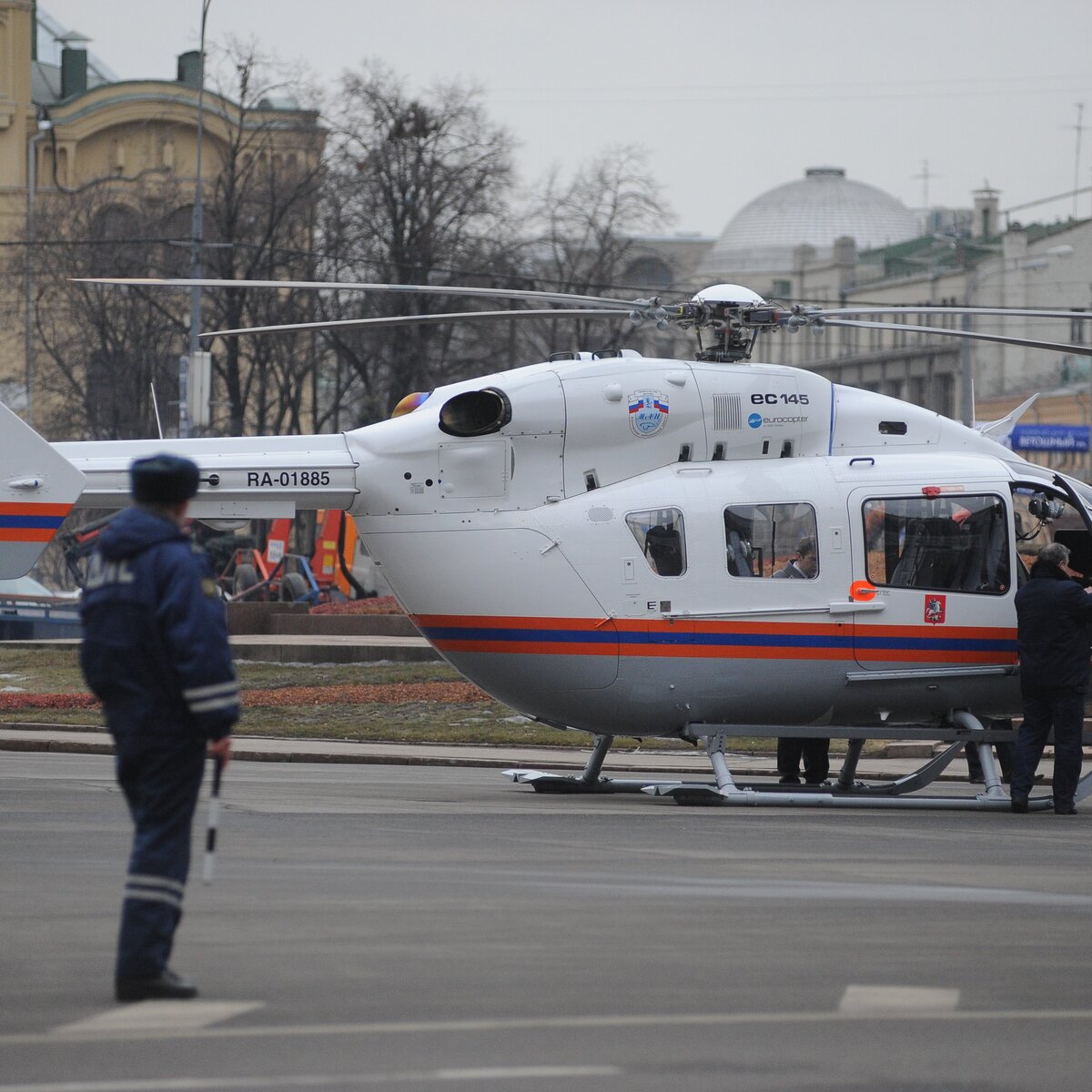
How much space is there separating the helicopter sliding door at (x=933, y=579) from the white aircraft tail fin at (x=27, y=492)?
245 inches

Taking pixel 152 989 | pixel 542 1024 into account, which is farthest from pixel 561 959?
pixel 152 989

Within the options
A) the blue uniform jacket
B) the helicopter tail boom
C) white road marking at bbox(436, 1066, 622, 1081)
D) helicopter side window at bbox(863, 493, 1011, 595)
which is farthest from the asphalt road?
the helicopter tail boom

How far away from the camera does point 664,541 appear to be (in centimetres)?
1541

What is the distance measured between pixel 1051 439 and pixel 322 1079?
256 feet

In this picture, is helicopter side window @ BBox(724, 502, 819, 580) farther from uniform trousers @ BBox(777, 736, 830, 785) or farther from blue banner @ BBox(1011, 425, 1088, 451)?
blue banner @ BBox(1011, 425, 1088, 451)

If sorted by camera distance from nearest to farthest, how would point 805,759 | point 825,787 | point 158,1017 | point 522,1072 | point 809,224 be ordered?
point 522,1072 → point 158,1017 → point 825,787 → point 805,759 → point 809,224

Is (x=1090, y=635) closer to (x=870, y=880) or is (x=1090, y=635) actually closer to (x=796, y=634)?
(x=796, y=634)

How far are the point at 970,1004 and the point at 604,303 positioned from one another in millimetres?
8797

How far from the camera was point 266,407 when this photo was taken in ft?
177

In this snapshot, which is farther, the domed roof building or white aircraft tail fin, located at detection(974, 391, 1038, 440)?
the domed roof building

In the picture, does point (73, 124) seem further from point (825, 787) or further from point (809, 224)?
point (825, 787)

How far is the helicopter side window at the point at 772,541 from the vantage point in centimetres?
1544

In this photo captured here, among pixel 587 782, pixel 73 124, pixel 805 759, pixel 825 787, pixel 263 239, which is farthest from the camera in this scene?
pixel 73 124

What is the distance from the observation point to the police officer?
6977 mm
